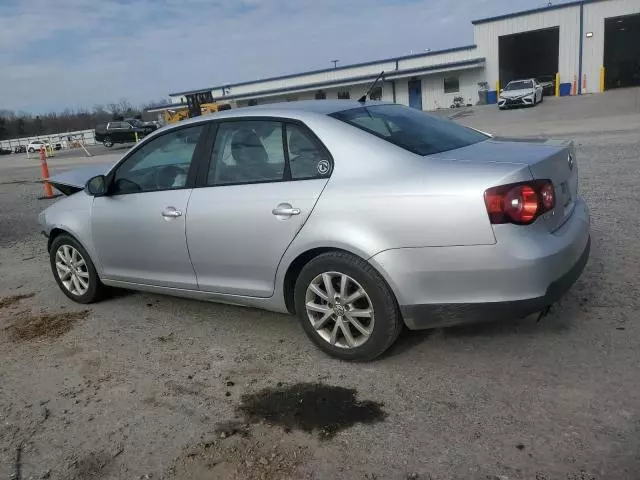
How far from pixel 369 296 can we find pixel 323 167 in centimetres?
84

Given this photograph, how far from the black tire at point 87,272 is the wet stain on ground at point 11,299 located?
574 millimetres

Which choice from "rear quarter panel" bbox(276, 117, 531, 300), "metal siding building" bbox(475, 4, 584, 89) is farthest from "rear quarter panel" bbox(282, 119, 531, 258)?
"metal siding building" bbox(475, 4, 584, 89)

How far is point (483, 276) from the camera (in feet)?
9.73

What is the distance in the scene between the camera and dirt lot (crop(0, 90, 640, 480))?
101 inches

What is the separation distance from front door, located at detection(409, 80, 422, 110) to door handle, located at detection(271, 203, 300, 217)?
146ft

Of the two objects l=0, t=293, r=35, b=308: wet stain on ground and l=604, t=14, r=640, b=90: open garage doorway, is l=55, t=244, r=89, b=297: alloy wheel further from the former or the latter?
l=604, t=14, r=640, b=90: open garage doorway

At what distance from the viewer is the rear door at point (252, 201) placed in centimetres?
347

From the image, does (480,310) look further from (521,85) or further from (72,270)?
(521,85)

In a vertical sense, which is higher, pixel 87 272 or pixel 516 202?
pixel 516 202

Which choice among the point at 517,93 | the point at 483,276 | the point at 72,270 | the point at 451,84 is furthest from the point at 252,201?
the point at 451,84

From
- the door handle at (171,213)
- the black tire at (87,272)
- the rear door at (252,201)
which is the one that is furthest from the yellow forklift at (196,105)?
the rear door at (252,201)

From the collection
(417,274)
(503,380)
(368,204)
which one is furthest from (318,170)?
(503,380)

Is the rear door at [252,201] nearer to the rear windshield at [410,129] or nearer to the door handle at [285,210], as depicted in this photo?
the door handle at [285,210]

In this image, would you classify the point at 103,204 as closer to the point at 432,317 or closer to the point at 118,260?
the point at 118,260
